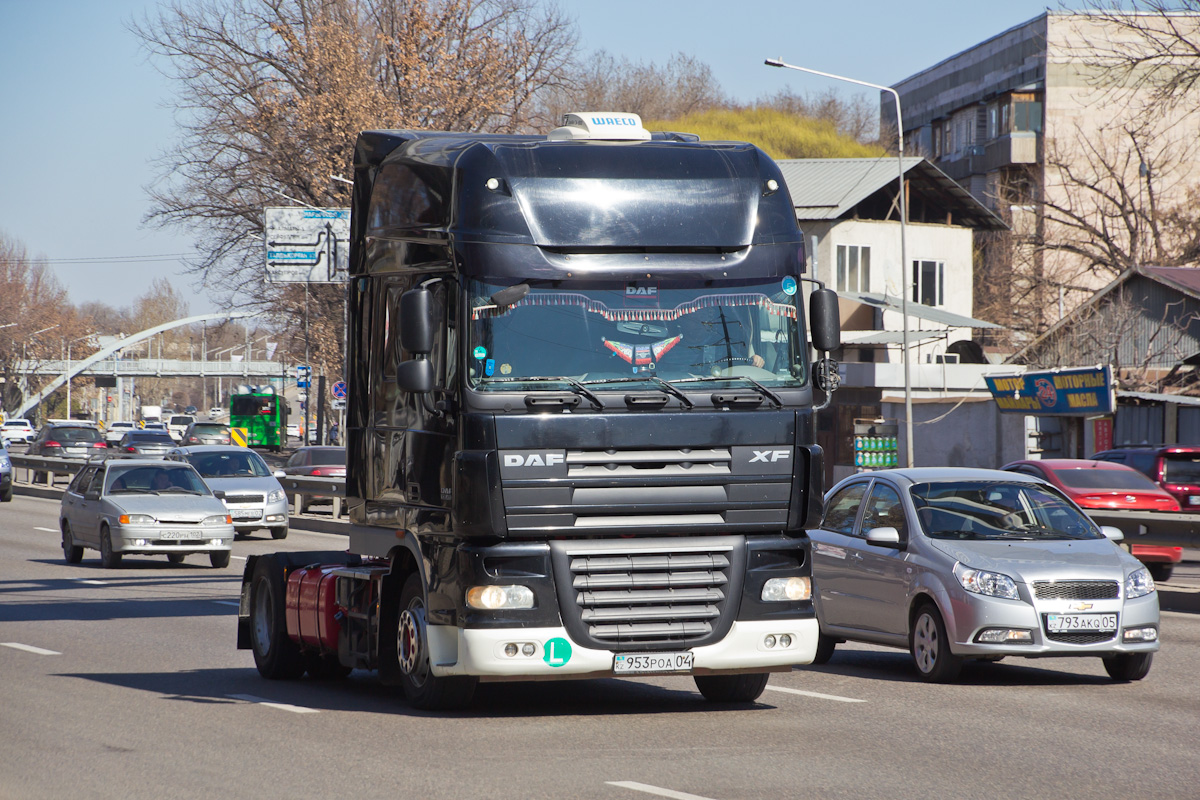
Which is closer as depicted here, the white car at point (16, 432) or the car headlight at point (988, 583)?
the car headlight at point (988, 583)

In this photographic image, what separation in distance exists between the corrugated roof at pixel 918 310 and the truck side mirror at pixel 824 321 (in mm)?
45846

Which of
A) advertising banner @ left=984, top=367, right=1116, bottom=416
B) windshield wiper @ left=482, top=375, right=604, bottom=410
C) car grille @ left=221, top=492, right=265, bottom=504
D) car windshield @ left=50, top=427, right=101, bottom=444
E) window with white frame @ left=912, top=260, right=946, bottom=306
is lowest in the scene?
car grille @ left=221, top=492, right=265, bottom=504

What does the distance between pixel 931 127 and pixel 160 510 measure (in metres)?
67.7

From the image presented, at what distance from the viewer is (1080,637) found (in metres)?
11.1

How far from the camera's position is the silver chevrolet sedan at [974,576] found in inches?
438

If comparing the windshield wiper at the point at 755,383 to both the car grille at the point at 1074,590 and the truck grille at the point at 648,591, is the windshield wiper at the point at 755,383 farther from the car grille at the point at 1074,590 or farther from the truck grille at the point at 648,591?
the car grille at the point at 1074,590

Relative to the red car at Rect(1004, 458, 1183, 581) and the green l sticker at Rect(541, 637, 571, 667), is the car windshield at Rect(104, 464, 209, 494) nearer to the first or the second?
the red car at Rect(1004, 458, 1183, 581)

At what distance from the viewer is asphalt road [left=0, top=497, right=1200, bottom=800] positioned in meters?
7.64

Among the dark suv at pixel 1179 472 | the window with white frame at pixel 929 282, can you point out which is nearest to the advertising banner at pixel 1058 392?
the dark suv at pixel 1179 472

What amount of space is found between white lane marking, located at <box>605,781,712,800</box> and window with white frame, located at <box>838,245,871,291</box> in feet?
186

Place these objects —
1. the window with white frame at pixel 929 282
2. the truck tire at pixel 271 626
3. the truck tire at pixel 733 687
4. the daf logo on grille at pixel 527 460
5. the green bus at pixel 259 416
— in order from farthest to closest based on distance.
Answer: the green bus at pixel 259 416 → the window with white frame at pixel 929 282 → the truck tire at pixel 271 626 → the truck tire at pixel 733 687 → the daf logo on grille at pixel 527 460

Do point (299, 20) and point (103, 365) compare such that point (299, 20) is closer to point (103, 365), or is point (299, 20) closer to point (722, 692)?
point (722, 692)

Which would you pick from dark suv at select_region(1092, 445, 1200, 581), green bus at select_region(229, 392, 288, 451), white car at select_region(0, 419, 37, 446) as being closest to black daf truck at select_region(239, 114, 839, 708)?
dark suv at select_region(1092, 445, 1200, 581)

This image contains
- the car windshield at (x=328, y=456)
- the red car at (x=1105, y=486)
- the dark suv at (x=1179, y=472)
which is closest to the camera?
the red car at (x=1105, y=486)
